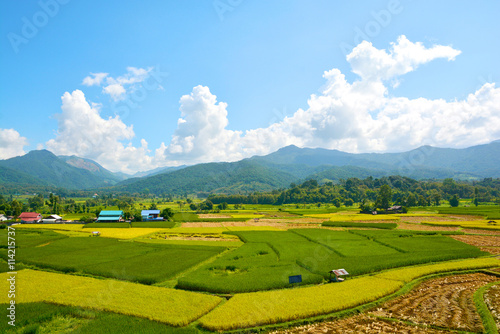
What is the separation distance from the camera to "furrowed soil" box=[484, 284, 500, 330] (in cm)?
1680

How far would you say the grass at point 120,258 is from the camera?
2548 cm

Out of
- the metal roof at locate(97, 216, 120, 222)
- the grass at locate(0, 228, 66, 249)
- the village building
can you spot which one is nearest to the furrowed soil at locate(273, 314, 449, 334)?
the grass at locate(0, 228, 66, 249)

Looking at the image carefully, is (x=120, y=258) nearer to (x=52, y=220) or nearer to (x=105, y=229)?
(x=105, y=229)

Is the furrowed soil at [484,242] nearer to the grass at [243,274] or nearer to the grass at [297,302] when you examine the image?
the grass at [297,302]

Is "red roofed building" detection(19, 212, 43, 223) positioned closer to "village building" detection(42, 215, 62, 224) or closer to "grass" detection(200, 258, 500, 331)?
"village building" detection(42, 215, 62, 224)

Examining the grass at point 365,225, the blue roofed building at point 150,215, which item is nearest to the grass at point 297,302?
the grass at point 365,225

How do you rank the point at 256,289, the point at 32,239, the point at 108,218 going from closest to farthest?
1. the point at 256,289
2. the point at 32,239
3. the point at 108,218

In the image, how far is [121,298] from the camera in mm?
19000

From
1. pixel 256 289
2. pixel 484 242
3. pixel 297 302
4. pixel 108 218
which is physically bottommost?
pixel 484 242

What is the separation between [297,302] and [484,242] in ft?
130

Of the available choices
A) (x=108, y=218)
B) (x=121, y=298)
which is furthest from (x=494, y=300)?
(x=108, y=218)

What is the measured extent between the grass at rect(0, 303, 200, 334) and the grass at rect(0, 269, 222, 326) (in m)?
0.67

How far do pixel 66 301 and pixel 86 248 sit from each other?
881 inches

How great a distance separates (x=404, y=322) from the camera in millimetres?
16188
